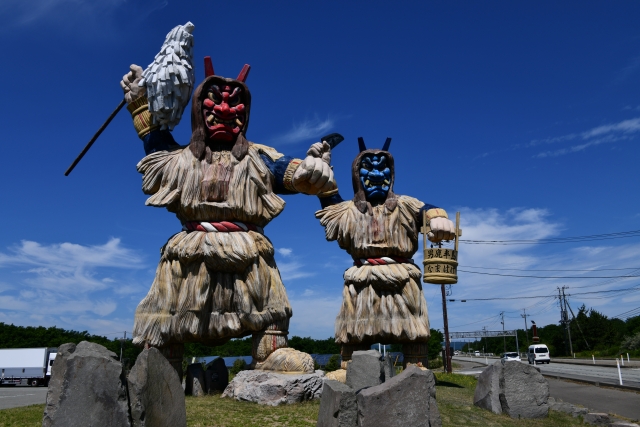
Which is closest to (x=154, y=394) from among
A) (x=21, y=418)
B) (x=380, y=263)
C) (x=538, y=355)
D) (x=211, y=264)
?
(x=21, y=418)

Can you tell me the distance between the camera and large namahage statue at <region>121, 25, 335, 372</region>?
259 inches

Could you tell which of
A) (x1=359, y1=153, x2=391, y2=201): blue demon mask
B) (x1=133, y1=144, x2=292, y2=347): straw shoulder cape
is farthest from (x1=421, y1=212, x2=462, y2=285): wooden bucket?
(x1=133, y1=144, x2=292, y2=347): straw shoulder cape

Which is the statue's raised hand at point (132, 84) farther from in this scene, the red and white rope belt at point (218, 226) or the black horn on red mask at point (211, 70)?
the red and white rope belt at point (218, 226)

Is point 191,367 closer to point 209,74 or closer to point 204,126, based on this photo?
point 204,126

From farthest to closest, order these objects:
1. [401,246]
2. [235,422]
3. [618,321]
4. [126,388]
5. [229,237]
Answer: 1. [618,321]
2. [401,246]
3. [229,237]
4. [235,422]
5. [126,388]

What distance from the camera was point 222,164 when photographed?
22.4 feet

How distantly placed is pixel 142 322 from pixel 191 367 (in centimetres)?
89

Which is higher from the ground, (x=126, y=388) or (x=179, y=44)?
(x=179, y=44)

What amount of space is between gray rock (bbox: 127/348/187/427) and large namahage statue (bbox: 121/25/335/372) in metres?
2.21

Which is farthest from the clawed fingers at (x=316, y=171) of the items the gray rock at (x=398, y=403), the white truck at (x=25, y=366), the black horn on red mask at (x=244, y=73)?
the white truck at (x=25, y=366)

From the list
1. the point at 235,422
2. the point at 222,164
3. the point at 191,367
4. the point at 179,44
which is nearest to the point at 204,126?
the point at 222,164

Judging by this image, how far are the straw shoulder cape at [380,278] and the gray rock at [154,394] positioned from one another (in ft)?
14.6

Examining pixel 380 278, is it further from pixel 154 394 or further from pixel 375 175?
pixel 154 394

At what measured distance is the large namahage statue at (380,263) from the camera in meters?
8.33
